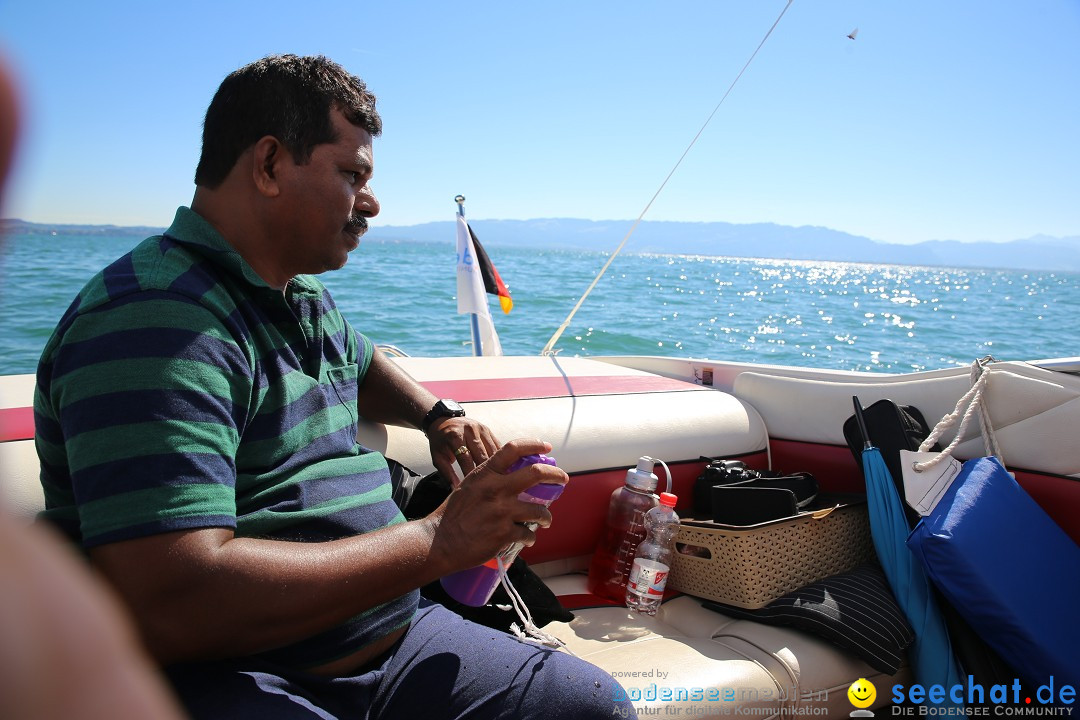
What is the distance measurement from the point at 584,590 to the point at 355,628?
3.42 ft

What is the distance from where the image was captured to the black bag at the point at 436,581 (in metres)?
1.70

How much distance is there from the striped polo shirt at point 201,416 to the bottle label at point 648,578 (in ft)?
2.68

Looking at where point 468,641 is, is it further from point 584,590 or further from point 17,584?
point 17,584

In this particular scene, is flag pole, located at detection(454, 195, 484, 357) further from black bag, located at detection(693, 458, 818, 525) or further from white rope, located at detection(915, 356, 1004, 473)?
white rope, located at detection(915, 356, 1004, 473)

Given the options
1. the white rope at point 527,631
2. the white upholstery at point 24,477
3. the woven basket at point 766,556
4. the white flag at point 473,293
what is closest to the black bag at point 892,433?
the woven basket at point 766,556

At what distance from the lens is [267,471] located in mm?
1193

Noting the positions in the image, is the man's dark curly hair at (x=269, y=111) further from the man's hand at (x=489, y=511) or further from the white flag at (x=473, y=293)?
the white flag at (x=473, y=293)

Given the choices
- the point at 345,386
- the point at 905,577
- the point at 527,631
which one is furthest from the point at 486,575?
the point at 905,577

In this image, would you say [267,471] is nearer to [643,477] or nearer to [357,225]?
[357,225]

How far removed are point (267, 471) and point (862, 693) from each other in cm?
146

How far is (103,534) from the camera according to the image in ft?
3.06

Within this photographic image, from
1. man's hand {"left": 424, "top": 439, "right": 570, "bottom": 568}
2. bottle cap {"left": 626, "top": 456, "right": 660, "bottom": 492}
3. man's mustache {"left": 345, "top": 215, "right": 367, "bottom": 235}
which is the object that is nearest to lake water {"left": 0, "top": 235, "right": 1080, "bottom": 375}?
bottle cap {"left": 626, "top": 456, "right": 660, "bottom": 492}

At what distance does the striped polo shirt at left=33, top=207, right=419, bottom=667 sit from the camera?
96cm

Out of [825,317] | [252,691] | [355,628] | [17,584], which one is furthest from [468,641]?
[825,317]
